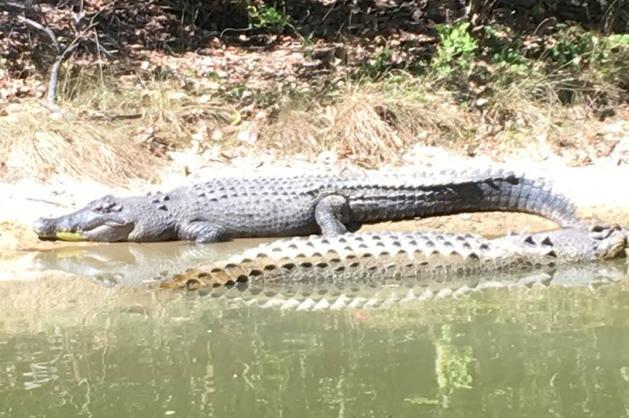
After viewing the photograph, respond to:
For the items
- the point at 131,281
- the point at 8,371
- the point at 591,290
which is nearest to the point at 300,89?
the point at 131,281

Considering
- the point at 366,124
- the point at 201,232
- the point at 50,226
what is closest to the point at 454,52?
the point at 366,124

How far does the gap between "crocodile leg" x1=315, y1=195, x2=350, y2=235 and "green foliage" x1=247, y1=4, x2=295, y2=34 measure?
5.02 m

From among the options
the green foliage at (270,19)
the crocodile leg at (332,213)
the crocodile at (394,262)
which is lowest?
the crocodile at (394,262)

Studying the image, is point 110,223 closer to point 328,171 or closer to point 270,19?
point 328,171

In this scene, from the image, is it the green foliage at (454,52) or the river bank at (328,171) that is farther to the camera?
the green foliage at (454,52)

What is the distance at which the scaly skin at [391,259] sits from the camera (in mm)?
6012

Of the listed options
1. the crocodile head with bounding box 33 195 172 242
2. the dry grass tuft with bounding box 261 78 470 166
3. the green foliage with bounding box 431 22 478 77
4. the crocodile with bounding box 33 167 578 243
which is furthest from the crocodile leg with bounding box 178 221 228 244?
the green foliage with bounding box 431 22 478 77

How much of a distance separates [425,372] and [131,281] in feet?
8.83

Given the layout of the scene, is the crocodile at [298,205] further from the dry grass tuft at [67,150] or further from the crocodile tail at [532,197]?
the dry grass tuft at [67,150]

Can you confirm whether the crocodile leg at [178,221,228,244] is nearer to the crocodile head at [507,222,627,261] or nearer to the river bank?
the river bank

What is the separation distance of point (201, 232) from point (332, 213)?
106 cm

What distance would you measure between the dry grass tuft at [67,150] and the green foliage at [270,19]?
12.9ft

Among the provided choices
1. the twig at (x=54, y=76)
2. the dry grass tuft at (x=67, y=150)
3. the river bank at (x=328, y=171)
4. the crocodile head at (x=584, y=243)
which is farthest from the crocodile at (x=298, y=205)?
the twig at (x=54, y=76)

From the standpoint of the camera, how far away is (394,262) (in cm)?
615
